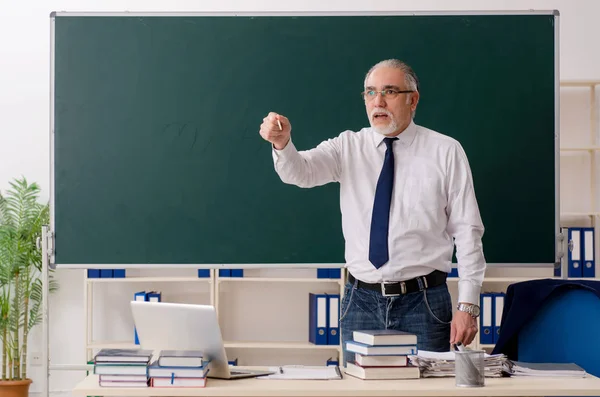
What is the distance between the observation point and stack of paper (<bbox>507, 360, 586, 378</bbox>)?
7.24 ft

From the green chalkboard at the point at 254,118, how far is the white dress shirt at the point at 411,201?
1027mm

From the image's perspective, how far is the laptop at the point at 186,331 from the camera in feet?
6.84

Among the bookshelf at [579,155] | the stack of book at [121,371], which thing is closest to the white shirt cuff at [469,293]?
the stack of book at [121,371]

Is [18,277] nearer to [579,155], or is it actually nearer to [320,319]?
[320,319]

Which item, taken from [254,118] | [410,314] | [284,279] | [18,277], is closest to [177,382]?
[410,314]

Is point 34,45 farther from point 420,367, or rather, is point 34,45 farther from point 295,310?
point 420,367

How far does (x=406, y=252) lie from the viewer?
2.73 meters

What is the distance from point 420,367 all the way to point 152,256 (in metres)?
2.01

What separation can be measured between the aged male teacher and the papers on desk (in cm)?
47

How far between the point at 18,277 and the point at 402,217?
304 cm

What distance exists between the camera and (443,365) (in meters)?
2.19

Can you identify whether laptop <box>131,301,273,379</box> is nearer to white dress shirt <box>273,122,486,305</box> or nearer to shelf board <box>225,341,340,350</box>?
white dress shirt <box>273,122,486,305</box>

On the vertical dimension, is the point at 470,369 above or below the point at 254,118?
below

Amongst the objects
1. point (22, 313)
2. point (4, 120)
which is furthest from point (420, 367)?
point (4, 120)
